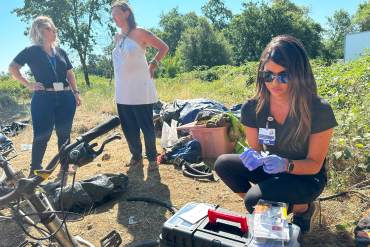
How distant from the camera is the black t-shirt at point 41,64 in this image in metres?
3.92

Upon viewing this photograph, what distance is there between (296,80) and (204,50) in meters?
31.8

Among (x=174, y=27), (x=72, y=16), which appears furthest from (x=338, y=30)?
(x=72, y=16)

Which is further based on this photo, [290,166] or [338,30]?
[338,30]

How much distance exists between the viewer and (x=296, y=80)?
2307 mm

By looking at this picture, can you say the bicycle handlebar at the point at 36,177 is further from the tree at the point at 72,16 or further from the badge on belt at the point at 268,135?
the tree at the point at 72,16

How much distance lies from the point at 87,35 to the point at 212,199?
852 inches

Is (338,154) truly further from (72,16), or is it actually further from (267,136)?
(72,16)

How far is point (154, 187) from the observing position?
3850mm

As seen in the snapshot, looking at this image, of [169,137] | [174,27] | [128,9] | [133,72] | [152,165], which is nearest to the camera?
[128,9]

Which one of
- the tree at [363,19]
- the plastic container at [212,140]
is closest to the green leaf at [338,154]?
the plastic container at [212,140]

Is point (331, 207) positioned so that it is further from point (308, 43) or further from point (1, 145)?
point (308, 43)

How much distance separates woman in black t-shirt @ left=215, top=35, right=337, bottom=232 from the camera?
2.29 m

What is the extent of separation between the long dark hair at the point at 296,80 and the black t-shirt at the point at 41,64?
253 centimetres

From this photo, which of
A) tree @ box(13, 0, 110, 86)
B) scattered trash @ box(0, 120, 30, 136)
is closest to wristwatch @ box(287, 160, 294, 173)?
scattered trash @ box(0, 120, 30, 136)
